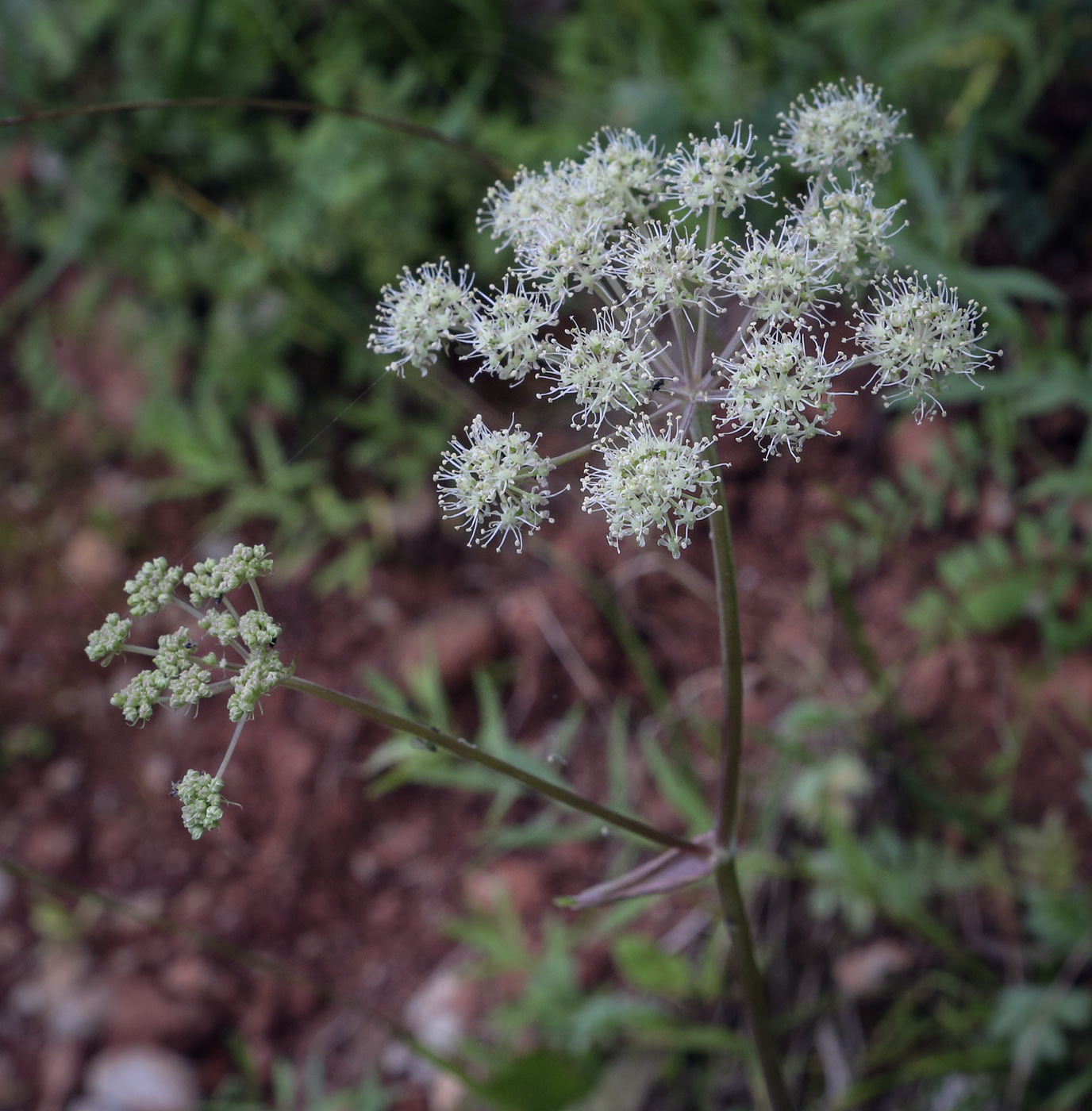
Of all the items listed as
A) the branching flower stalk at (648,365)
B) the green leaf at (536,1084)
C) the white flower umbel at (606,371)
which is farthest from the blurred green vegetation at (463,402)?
the white flower umbel at (606,371)

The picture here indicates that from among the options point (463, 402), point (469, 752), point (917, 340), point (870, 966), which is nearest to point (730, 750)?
point (469, 752)

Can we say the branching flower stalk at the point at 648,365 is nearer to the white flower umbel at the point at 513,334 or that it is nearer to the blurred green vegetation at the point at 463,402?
the white flower umbel at the point at 513,334

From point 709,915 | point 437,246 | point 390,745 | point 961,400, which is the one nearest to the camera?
point 390,745

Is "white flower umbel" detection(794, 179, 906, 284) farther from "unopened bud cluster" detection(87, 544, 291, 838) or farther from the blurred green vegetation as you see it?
"unopened bud cluster" detection(87, 544, 291, 838)

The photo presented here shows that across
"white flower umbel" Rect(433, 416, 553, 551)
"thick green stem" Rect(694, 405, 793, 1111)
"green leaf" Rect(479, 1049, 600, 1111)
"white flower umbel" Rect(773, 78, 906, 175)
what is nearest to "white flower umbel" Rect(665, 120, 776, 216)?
"white flower umbel" Rect(773, 78, 906, 175)

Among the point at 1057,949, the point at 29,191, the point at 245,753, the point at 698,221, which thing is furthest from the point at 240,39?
the point at 1057,949

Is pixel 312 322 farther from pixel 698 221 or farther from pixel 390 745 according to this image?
pixel 390 745
